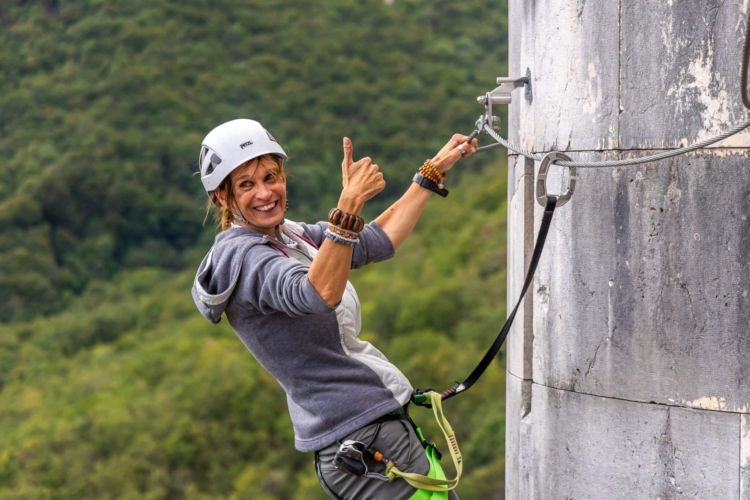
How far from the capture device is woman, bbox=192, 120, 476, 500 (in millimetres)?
3129

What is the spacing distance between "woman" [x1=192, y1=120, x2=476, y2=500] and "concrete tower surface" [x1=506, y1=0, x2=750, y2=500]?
614 millimetres

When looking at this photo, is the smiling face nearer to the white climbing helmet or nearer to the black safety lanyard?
the white climbing helmet

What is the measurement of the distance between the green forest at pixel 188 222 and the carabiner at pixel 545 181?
1379 inches

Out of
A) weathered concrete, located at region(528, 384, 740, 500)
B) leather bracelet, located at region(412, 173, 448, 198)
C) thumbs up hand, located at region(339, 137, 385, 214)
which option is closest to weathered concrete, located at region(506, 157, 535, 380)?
weathered concrete, located at region(528, 384, 740, 500)

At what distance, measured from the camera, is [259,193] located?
323 cm

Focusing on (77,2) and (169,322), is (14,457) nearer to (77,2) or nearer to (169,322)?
(169,322)

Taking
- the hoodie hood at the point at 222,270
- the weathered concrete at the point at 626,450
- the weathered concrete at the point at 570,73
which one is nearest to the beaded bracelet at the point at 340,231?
the hoodie hood at the point at 222,270

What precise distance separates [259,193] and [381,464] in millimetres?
1029

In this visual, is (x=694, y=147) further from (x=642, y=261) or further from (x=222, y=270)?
(x=222, y=270)

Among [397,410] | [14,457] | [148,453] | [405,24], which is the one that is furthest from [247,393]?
[397,410]

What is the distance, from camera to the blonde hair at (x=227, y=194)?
10.8ft

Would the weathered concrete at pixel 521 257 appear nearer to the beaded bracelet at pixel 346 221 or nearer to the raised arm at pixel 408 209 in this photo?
the raised arm at pixel 408 209

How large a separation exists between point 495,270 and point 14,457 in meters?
26.7

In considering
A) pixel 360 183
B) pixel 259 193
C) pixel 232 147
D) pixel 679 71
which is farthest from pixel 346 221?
pixel 679 71
